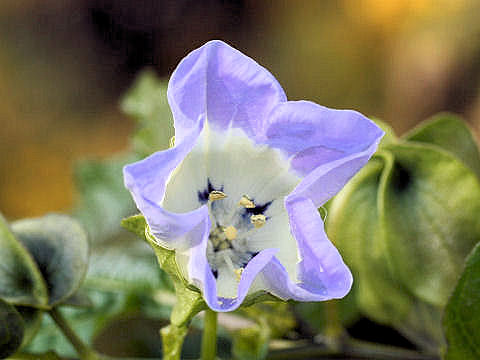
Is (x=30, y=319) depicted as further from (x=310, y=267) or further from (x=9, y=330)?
(x=310, y=267)

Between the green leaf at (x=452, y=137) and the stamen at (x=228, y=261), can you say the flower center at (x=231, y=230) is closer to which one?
the stamen at (x=228, y=261)

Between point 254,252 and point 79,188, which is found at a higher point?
point 254,252

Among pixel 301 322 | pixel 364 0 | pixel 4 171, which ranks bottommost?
pixel 4 171

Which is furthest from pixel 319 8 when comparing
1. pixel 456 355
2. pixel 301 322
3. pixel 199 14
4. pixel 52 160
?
pixel 456 355

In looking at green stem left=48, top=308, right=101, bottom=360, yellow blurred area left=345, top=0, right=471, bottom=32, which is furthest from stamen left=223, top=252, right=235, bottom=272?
yellow blurred area left=345, top=0, right=471, bottom=32

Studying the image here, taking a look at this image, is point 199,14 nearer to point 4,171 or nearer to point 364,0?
point 364,0

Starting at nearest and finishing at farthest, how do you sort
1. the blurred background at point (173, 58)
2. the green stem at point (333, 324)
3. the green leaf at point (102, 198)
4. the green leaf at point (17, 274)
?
the green leaf at point (17, 274), the green stem at point (333, 324), the green leaf at point (102, 198), the blurred background at point (173, 58)

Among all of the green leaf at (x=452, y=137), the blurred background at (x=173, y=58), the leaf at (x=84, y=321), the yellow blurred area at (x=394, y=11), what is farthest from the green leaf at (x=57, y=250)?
the yellow blurred area at (x=394, y=11)
